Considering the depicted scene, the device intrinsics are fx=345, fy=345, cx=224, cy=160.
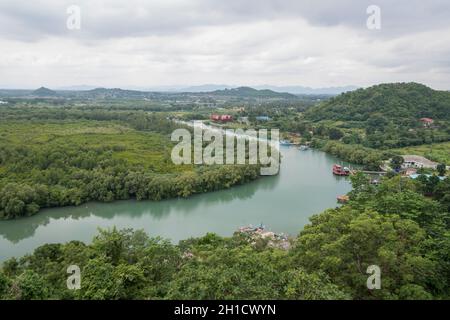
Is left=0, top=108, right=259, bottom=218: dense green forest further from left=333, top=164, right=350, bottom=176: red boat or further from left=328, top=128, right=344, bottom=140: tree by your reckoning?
left=328, top=128, right=344, bottom=140: tree

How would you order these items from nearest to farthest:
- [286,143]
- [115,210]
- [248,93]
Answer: [115,210], [286,143], [248,93]

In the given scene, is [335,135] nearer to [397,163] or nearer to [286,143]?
[286,143]

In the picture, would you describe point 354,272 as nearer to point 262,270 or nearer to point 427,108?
point 262,270

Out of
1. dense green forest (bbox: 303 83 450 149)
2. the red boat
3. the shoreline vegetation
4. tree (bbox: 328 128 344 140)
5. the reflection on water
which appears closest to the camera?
the shoreline vegetation

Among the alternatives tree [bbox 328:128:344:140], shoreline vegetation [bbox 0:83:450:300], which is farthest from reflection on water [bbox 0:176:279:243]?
tree [bbox 328:128:344:140]

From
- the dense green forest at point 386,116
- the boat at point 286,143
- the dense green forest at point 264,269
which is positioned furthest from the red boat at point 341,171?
the dense green forest at point 264,269

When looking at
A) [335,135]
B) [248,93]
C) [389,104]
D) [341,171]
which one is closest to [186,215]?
[341,171]

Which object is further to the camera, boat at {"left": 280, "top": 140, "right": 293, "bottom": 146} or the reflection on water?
boat at {"left": 280, "top": 140, "right": 293, "bottom": 146}
